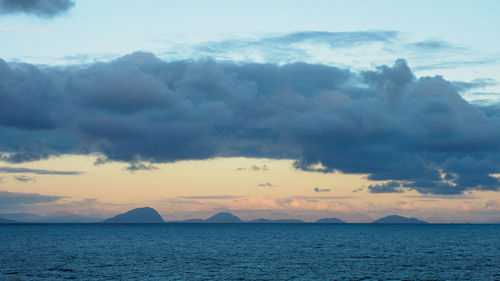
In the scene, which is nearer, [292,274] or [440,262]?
[292,274]

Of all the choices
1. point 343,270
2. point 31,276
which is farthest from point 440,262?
point 31,276

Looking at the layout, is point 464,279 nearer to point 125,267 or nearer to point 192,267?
point 192,267

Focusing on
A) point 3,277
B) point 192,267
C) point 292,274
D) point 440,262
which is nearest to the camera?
point 3,277

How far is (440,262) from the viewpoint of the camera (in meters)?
108

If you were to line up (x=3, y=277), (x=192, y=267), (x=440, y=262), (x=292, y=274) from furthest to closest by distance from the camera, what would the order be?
(x=440, y=262) → (x=192, y=267) → (x=292, y=274) → (x=3, y=277)

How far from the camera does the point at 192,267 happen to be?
97188 mm

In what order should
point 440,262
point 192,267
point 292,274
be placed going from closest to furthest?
point 292,274 < point 192,267 < point 440,262

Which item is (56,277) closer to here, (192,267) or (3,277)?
(3,277)

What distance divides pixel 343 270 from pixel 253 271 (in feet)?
50.6

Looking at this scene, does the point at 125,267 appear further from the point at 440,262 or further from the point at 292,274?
the point at 440,262

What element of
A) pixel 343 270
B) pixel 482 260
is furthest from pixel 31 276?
pixel 482 260

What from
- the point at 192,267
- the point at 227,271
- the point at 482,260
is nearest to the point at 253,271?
the point at 227,271

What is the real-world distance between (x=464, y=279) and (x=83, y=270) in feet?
200

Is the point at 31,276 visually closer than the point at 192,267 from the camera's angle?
Yes
